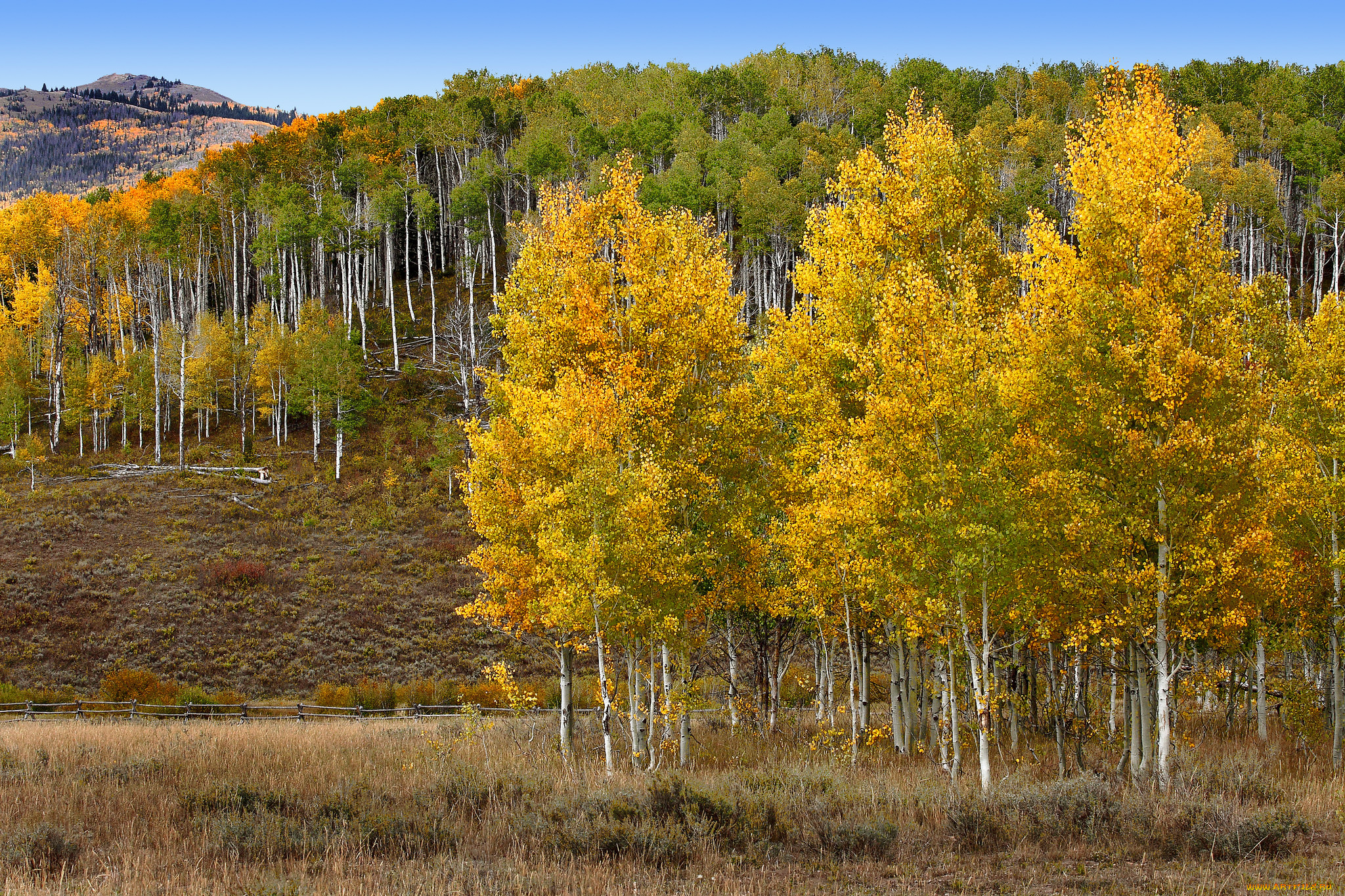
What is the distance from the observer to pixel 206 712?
28797 millimetres

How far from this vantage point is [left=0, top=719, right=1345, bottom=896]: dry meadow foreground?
9.30 meters

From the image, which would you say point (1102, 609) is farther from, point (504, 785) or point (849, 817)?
point (504, 785)

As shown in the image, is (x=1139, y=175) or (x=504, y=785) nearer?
(x=504, y=785)

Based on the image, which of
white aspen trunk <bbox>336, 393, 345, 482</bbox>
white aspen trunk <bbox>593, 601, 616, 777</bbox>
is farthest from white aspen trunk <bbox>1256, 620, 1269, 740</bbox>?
white aspen trunk <bbox>336, 393, 345, 482</bbox>

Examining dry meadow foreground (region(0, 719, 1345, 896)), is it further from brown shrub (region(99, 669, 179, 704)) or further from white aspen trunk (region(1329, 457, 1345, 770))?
brown shrub (region(99, 669, 179, 704))

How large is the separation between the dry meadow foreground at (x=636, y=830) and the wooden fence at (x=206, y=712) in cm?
1236

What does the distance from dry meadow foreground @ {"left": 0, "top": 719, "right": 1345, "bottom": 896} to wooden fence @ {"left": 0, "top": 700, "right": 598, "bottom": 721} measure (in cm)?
1236

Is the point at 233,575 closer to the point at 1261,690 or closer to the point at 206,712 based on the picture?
the point at 206,712

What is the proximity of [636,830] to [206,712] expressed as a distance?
23877mm

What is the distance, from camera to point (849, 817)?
37.7 ft

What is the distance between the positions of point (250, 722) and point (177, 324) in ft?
179

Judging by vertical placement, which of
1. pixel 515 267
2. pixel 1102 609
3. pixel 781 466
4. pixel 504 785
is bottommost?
pixel 504 785

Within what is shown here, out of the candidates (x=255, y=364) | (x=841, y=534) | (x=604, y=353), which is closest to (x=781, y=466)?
(x=841, y=534)

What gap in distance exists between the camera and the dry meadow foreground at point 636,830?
9.30 metres
